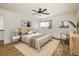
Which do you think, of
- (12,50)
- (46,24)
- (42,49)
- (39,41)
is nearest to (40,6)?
(46,24)

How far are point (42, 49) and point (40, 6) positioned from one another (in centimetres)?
89

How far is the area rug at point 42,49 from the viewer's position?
281 cm

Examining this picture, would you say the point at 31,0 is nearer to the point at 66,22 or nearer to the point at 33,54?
the point at 66,22

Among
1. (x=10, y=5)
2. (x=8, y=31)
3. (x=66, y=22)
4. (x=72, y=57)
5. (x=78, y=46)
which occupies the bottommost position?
(x=72, y=57)

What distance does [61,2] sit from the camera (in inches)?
111

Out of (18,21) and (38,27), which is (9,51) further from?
(38,27)

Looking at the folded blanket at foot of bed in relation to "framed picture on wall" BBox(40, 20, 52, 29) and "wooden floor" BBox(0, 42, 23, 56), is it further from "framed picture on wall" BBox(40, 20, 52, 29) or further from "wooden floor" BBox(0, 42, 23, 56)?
"wooden floor" BBox(0, 42, 23, 56)

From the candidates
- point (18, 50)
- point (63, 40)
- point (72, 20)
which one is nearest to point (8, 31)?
point (18, 50)

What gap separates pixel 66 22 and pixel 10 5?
121 cm

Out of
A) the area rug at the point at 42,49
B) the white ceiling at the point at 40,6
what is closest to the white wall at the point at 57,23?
the white ceiling at the point at 40,6

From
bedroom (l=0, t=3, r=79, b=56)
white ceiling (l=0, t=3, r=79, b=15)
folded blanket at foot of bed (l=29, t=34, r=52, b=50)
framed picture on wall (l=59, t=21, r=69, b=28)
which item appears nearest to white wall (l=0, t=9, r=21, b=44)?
bedroom (l=0, t=3, r=79, b=56)

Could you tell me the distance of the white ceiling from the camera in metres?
2.81

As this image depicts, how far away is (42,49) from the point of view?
2.81m

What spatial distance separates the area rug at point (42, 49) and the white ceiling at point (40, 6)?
65 centimetres
